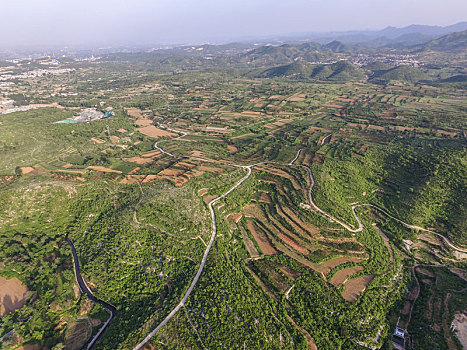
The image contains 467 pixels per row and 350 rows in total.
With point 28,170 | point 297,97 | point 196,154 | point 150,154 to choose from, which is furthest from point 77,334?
point 297,97

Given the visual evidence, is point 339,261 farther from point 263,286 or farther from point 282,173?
point 282,173

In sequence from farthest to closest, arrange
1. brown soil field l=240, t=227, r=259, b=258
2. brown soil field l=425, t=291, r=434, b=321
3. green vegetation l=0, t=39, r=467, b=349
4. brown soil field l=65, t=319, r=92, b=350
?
brown soil field l=240, t=227, r=259, b=258 → brown soil field l=425, t=291, r=434, b=321 → green vegetation l=0, t=39, r=467, b=349 → brown soil field l=65, t=319, r=92, b=350

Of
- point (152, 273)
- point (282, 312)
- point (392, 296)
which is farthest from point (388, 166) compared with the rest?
point (152, 273)

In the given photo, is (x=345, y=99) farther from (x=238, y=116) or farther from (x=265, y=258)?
(x=265, y=258)

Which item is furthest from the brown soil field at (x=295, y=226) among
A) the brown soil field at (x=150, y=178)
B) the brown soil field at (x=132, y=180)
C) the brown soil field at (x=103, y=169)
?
the brown soil field at (x=103, y=169)

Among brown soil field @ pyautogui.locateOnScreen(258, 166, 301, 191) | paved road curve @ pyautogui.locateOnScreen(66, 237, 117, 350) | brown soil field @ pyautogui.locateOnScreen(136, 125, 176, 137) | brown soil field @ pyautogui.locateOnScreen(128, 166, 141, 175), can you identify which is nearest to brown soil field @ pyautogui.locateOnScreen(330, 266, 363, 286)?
brown soil field @ pyautogui.locateOnScreen(258, 166, 301, 191)

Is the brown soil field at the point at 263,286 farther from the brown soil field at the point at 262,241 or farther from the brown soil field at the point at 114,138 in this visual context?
the brown soil field at the point at 114,138

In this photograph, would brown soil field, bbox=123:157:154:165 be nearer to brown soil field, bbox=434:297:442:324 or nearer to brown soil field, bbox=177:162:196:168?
brown soil field, bbox=177:162:196:168
